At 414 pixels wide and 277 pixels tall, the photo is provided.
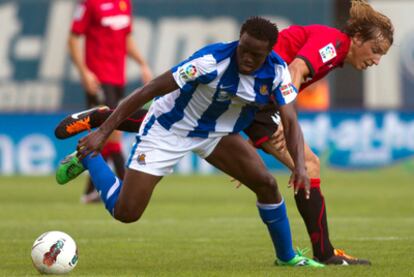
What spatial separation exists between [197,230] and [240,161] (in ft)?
9.81

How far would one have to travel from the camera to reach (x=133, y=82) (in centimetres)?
2252

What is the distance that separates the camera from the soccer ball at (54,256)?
7.19 m

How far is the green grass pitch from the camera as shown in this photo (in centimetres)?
766

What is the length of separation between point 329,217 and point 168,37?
11.6m

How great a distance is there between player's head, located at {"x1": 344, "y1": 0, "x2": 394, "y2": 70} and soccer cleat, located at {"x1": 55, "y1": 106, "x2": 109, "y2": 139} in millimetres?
Answer: 1921

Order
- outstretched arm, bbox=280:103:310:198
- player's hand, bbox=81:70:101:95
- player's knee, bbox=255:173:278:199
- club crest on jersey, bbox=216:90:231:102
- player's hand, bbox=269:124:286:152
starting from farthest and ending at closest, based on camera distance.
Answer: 1. player's hand, bbox=81:70:101:95
2. player's hand, bbox=269:124:286:152
3. player's knee, bbox=255:173:278:199
4. club crest on jersey, bbox=216:90:231:102
5. outstretched arm, bbox=280:103:310:198

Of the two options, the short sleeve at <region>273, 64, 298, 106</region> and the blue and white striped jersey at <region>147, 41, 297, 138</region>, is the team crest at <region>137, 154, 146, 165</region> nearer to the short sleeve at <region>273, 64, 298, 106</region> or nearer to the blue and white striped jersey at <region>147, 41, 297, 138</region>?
the blue and white striped jersey at <region>147, 41, 297, 138</region>

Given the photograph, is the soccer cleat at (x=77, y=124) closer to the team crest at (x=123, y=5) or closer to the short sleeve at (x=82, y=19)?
the short sleeve at (x=82, y=19)

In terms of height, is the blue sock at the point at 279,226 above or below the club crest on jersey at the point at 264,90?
below

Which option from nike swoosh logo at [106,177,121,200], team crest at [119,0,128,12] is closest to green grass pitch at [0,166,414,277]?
nike swoosh logo at [106,177,121,200]

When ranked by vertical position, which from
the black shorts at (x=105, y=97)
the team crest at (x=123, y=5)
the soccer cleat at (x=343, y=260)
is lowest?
the black shorts at (x=105, y=97)

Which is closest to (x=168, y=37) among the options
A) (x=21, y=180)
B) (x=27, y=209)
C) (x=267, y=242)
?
(x=21, y=180)

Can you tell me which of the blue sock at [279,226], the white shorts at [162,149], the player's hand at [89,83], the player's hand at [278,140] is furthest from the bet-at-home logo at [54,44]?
the blue sock at [279,226]

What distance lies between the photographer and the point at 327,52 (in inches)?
311
